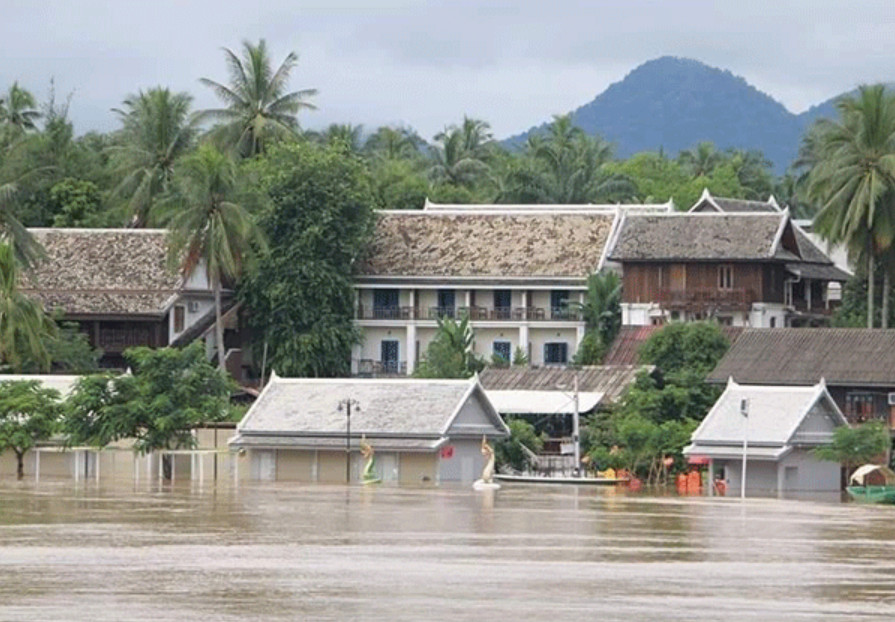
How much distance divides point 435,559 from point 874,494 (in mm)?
29174

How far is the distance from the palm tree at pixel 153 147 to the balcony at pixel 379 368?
39.6 ft

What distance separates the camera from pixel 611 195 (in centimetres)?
11962

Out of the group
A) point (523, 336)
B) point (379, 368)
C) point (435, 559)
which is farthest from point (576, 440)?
point (435, 559)

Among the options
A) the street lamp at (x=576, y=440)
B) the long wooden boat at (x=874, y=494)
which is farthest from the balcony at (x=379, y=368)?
the long wooden boat at (x=874, y=494)

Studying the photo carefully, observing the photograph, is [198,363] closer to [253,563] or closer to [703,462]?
[703,462]

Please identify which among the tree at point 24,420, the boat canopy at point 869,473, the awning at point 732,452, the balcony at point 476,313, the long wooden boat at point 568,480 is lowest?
the long wooden boat at point 568,480

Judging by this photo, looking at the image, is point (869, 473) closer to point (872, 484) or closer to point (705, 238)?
point (872, 484)

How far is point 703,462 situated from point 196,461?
1656 centimetres

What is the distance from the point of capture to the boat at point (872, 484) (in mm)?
71562

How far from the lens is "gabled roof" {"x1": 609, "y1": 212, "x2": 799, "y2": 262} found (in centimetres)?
9700

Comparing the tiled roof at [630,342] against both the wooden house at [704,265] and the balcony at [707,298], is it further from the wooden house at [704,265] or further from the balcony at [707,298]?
the balcony at [707,298]

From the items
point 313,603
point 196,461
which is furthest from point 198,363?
point 313,603

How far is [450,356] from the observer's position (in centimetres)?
9400

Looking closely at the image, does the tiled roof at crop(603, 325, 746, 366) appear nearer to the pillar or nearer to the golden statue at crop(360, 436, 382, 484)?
the pillar
